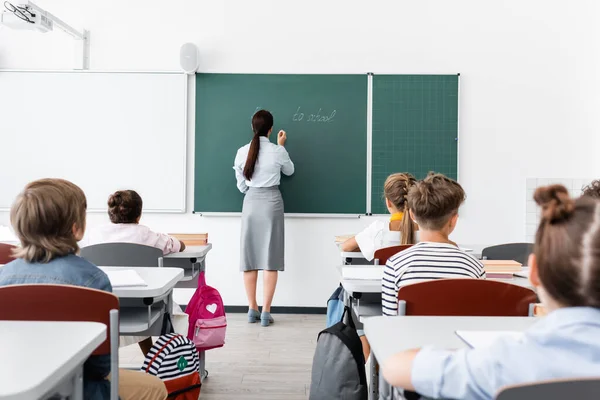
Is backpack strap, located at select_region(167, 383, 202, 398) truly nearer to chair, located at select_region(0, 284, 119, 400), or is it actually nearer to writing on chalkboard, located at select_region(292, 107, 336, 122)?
chair, located at select_region(0, 284, 119, 400)

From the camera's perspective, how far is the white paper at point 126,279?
6.15ft

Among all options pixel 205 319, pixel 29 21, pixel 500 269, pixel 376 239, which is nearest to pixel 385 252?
pixel 376 239

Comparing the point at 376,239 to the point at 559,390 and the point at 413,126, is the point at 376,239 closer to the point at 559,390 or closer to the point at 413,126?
the point at 413,126

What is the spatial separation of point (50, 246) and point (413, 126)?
3616 millimetres

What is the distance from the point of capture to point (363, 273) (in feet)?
7.39

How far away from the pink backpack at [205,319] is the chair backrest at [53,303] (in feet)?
4.63

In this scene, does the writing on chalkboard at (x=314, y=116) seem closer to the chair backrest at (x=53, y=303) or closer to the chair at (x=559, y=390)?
the chair backrest at (x=53, y=303)

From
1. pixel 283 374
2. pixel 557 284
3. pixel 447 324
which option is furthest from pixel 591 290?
pixel 283 374

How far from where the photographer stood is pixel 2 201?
15.3ft

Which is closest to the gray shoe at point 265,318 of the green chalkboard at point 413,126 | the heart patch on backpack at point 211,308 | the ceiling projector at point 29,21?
the green chalkboard at point 413,126

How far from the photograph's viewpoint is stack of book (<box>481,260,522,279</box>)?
7.57 ft

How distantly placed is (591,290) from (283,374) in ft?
8.33

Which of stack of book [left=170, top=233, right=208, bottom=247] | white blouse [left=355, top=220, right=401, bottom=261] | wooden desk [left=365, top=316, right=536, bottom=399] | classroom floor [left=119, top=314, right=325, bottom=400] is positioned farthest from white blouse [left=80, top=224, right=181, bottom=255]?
wooden desk [left=365, top=316, right=536, bottom=399]

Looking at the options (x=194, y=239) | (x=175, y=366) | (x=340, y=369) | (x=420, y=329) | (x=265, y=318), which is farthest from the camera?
(x=265, y=318)
